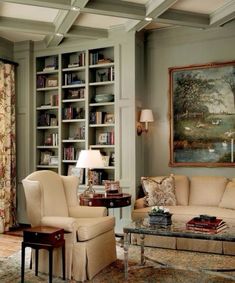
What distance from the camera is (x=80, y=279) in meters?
3.74

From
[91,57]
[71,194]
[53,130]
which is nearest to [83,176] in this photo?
[53,130]

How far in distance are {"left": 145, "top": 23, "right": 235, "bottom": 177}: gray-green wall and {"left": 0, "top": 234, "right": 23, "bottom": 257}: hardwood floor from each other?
2191 mm

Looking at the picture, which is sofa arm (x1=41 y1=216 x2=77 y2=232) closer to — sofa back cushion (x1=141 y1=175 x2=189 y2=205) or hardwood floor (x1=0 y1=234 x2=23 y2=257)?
hardwood floor (x1=0 y1=234 x2=23 y2=257)

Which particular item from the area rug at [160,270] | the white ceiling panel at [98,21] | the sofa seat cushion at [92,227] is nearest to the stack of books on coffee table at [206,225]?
the area rug at [160,270]

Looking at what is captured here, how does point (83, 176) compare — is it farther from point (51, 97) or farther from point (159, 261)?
point (159, 261)

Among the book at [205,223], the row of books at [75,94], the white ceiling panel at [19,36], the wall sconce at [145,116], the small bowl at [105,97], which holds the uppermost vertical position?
the white ceiling panel at [19,36]

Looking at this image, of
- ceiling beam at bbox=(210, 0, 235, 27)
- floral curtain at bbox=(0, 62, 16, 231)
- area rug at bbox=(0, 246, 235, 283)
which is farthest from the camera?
floral curtain at bbox=(0, 62, 16, 231)

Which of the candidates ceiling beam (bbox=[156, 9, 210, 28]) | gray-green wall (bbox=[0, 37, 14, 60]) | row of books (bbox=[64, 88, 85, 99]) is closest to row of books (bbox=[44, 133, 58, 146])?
row of books (bbox=[64, 88, 85, 99])

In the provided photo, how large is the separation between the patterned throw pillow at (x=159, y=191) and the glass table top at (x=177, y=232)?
4.41ft

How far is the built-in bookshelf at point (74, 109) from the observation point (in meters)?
6.04

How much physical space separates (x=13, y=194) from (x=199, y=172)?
3.03 metres

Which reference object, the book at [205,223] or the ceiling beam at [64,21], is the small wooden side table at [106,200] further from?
the ceiling beam at [64,21]

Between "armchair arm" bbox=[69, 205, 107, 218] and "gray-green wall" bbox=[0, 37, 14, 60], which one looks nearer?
"armchair arm" bbox=[69, 205, 107, 218]

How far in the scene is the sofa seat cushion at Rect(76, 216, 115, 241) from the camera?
3.84 meters
